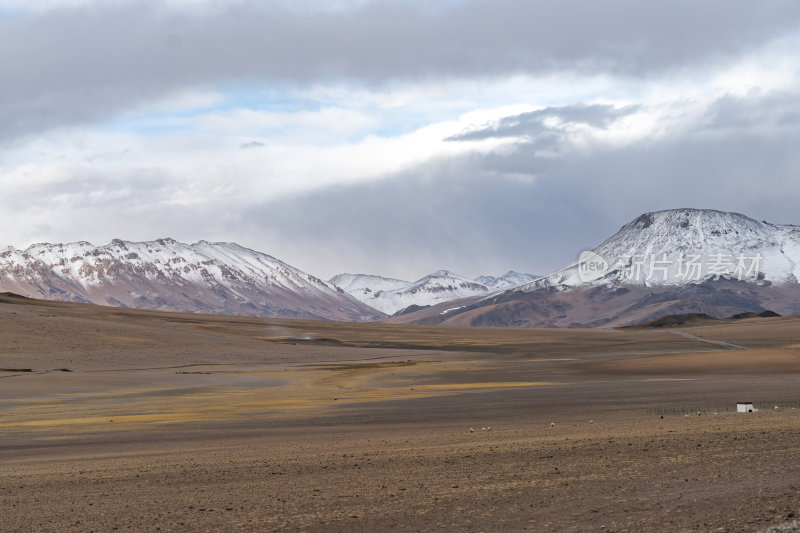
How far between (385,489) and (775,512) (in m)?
6.23

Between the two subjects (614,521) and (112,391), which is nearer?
(614,521)

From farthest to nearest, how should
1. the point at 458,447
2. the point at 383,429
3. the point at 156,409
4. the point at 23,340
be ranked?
the point at 23,340 < the point at 156,409 < the point at 383,429 < the point at 458,447

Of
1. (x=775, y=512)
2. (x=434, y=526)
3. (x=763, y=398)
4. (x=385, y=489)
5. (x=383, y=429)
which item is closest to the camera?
(x=775, y=512)

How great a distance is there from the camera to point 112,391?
1896 inches

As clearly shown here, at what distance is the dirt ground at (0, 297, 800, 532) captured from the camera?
13.1 metres

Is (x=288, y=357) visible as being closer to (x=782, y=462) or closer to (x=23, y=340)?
(x=23, y=340)

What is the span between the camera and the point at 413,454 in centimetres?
1919

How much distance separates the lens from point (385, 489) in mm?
15211

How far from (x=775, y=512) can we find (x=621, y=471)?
4.30 metres

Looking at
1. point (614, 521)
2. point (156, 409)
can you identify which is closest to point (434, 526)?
point (614, 521)

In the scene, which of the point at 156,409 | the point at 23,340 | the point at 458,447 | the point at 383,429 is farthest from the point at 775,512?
the point at 23,340

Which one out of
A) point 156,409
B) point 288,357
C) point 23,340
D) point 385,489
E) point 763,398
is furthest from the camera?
point 288,357

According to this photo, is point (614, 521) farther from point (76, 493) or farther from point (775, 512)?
point (76, 493)

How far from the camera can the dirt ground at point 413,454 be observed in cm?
1306
